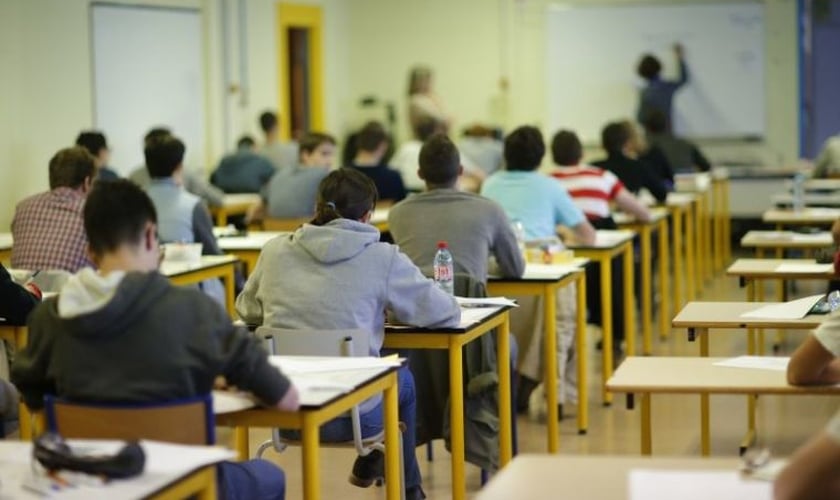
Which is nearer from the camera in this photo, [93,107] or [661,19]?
[93,107]

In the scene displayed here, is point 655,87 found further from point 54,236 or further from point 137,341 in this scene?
point 137,341

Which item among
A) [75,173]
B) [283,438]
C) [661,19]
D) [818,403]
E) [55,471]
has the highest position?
[661,19]

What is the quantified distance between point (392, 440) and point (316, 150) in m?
5.74

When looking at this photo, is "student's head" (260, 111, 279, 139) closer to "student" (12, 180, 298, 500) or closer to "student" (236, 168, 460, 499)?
"student" (236, 168, 460, 499)

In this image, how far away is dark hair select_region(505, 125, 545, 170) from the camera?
22.2 feet

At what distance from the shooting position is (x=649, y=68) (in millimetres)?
13703

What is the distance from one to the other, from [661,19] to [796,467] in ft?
40.8

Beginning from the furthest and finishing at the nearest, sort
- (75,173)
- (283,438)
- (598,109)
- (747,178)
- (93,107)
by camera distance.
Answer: (598,109)
(747,178)
(93,107)
(75,173)
(283,438)

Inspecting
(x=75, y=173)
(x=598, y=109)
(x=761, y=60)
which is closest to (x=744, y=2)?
(x=761, y=60)

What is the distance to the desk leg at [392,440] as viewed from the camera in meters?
3.86

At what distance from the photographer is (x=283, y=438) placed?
14.5 ft

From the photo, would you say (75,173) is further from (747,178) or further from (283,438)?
(747,178)

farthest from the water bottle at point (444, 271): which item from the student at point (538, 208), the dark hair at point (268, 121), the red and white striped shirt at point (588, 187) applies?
the dark hair at point (268, 121)

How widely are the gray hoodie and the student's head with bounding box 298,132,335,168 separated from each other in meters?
5.01
